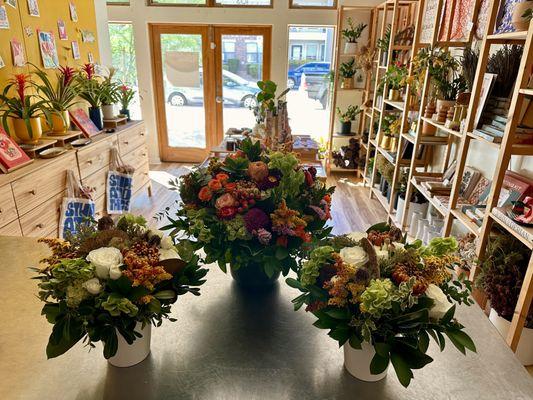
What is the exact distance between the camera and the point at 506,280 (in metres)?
A: 2.03

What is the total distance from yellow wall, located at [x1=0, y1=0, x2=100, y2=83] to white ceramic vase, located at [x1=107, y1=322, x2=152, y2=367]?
2478mm

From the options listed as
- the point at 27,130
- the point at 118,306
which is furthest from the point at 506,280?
the point at 27,130

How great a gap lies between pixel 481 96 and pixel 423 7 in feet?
4.61

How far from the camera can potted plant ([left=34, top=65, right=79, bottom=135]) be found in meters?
2.93

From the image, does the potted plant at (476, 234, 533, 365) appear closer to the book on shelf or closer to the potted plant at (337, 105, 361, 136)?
the book on shelf

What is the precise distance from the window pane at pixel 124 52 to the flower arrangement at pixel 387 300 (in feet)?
15.7

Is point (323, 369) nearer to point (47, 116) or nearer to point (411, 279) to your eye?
point (411, 279)

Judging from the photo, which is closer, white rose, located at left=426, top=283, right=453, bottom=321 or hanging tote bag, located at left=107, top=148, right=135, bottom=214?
white rose, located at left=426, top=283, right=453, bottom=321

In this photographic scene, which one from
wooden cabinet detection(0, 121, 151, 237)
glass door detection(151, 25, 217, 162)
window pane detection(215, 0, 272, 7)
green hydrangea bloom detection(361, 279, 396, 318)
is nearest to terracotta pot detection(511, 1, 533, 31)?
green hydrangea bloom detection(361, 279, 396, 318)

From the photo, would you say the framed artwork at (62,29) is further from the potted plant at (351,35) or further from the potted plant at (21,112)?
the potted plant at (351,35)

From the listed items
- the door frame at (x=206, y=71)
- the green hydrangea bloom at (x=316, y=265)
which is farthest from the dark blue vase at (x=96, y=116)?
the green hydrangea bloom at (x=316, y=265)

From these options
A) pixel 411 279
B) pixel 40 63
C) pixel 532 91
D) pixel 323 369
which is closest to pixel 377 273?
pixel 411 279

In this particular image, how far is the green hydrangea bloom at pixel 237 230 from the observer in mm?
1059

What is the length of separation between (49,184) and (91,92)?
121cm
